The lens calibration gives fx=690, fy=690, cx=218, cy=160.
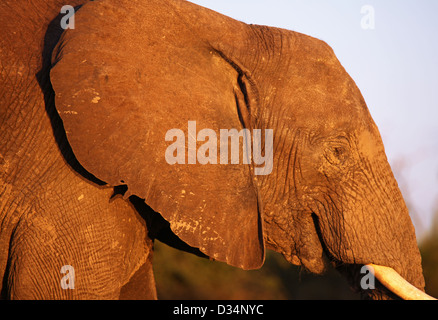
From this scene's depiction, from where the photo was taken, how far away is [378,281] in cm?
371

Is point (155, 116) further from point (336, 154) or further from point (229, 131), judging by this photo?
point (336, 154)

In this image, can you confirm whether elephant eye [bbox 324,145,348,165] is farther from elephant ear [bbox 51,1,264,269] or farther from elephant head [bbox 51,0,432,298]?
elephant ear [bbox 51,1,264,269]

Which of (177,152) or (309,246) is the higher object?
(177,152)

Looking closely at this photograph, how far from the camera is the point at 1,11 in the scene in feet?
11.4

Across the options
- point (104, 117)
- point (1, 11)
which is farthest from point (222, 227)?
point (1, 11)

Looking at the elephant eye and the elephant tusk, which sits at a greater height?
the elephant eye

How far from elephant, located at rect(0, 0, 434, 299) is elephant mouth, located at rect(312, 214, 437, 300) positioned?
1 cm

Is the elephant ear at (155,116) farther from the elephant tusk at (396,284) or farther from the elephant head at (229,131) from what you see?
the elephant tusk at (396,284)

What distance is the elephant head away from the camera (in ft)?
10.7

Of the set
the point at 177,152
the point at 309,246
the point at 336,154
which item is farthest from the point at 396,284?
the point at 177,152

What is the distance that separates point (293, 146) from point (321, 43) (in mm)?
624

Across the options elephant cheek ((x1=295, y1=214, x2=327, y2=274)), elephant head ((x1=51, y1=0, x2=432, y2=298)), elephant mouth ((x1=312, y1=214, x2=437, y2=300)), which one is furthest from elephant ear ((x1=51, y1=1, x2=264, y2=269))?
elephant mouth ((x1=312, y1=214, x2=437, y2=300))

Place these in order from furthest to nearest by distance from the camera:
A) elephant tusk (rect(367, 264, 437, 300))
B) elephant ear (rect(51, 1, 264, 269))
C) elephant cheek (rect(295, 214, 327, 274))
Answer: elephant cheek (rect(295, 214, 327, 274)) → elephant tusk (rect(367, 264, 437, 300)) → elephant ear (rect(51, 1, 264, 269))

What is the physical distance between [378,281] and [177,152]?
1316 millimetres
